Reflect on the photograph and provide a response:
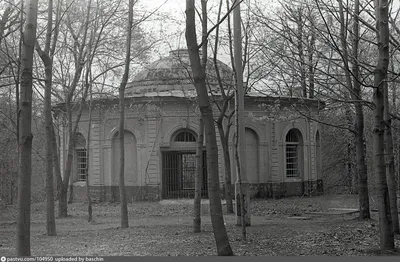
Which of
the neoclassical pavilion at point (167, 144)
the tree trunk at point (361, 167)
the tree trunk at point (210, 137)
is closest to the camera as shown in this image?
the tree trunk at point (210, 137)

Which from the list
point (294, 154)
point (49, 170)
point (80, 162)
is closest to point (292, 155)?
point (294, 154)

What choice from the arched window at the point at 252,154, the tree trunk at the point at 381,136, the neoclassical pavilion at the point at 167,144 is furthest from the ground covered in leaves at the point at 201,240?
the arched window at the point at 252,154

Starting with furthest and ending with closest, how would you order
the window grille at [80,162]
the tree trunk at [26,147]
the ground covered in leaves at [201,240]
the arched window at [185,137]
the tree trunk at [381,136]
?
the window grille at [80,162], the arched window at [185,137], the ground covered in leaves at [201,240], the tree trunk at [381,136], the tree trunk at [26,147]

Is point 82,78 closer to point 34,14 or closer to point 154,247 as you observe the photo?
point 154,247

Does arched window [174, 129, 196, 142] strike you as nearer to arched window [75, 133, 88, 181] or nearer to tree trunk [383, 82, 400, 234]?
arched window [75, 133, 88, 181]

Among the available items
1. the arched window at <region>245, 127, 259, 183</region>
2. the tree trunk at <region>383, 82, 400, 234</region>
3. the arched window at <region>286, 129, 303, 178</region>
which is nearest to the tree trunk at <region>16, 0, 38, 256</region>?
the tree trunk at <region>383, 82, 400, 234</region>

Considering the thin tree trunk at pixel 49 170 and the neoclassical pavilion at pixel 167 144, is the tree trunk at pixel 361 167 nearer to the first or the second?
the thin tree trunk at pixel 49 170

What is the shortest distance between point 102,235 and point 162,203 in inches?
512

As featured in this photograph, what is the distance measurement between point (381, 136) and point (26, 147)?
6046 mm

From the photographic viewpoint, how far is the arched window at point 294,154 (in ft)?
103

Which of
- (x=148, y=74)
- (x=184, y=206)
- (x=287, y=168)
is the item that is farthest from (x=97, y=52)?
(x=287, y=168)

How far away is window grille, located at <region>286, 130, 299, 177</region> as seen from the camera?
31547 mm

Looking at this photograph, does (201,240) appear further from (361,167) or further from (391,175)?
(361,167)

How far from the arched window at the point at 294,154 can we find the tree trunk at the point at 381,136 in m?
22.3
